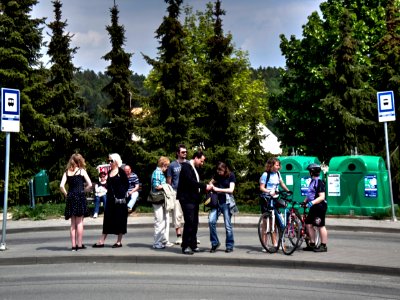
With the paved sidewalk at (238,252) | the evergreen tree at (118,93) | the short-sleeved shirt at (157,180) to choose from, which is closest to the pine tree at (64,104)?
the evergreen tree at (118,93)

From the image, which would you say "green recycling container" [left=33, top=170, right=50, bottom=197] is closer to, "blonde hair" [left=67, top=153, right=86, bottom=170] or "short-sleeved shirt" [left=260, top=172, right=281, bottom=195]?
"blonde hair" [left=67, top=153, right=86, bottom=170]

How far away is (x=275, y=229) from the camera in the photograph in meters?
11.6

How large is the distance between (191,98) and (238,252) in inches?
860

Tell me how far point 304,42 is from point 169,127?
51.4 ft

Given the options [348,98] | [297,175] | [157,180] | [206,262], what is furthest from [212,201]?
[348,98]

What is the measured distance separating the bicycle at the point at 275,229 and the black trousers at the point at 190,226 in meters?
1.18

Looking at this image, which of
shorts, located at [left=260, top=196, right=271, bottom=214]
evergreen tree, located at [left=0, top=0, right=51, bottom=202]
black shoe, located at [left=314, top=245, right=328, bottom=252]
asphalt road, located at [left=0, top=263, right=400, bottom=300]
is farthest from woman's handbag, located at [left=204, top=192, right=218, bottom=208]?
evergreen tree, located at [left=0, top=0, right=51, bottom=202]

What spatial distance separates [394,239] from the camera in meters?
14.3

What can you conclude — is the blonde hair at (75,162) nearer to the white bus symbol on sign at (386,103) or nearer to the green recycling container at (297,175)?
the green recycling container at (297,175)

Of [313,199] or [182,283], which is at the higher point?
[313,199]

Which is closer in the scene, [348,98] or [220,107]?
[348,98]

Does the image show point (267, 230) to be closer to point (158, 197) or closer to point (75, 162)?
point (158, 197)

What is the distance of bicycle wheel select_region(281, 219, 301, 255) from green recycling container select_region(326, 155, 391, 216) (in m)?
8.19

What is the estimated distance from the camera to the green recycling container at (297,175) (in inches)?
789
